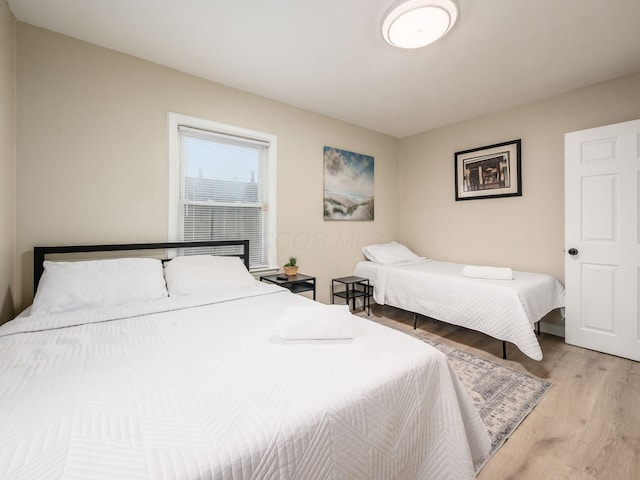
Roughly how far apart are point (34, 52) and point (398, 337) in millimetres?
2996

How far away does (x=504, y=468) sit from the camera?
1384mm

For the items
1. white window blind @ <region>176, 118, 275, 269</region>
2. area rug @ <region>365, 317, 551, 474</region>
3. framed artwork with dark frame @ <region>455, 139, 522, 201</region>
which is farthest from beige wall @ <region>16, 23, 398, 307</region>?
area rug @ <region>365, 317, 551, 474</region>

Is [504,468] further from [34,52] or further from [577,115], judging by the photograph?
[34,52]

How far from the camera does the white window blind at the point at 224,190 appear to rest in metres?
2.62

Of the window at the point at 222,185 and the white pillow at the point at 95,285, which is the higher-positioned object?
the window at the point at 222,185

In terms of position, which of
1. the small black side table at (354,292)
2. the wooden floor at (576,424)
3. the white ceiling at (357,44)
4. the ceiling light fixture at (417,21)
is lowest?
the wooden floor at (576,424)

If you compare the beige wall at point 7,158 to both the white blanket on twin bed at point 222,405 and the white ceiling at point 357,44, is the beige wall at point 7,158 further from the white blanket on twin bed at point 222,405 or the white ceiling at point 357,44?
the white blanket on twin bed at point 222,405

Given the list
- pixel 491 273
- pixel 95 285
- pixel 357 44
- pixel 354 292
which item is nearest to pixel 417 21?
pixel 357 44

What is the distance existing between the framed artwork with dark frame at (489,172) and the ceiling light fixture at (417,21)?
1.99 metres

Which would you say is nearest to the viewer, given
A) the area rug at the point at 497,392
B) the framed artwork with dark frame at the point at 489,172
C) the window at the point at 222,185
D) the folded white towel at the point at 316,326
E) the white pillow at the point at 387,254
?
the folded white towel at the point at 316,326

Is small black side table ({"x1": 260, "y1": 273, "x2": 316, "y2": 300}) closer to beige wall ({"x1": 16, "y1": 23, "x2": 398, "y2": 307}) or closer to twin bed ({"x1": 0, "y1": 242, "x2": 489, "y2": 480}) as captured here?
beige wall ({"x1": 16, "y1": 23, "x2": 398, "y2": 307})

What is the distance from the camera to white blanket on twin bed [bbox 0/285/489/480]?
0.67m

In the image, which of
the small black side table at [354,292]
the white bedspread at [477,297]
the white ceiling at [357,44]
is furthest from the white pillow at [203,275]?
the white bedspread at [477,297]

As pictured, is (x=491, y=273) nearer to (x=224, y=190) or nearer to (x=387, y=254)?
(x=387, y=254)
